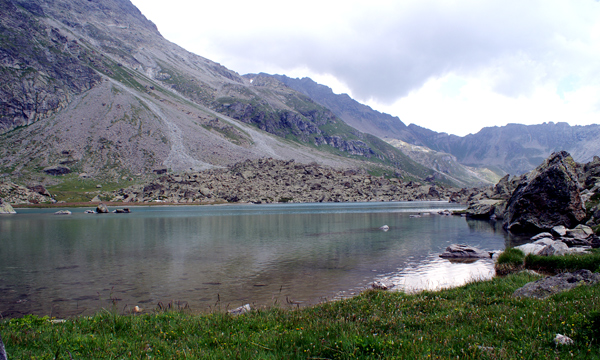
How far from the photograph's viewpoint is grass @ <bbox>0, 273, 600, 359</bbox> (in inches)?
279

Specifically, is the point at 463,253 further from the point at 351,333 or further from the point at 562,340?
the point at 351,333

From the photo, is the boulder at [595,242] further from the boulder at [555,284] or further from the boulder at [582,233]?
the boulder at [555,284]

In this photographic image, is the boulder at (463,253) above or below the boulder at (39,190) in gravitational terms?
below

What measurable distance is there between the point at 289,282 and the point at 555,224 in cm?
4014

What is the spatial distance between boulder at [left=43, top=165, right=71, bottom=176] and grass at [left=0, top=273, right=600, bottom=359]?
701ft

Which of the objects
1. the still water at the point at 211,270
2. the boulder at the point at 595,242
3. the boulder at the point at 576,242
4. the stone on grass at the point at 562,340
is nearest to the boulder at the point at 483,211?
the still water at the point at 211,270

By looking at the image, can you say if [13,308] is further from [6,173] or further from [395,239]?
[6,173]

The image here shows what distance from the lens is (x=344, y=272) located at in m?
25.6

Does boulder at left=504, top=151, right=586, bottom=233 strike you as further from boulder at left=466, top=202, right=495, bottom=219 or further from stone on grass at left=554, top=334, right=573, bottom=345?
stone on grass at left=554, top=334, right=573, bottom=345

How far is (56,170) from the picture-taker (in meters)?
184

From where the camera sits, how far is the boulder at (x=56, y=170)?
18250cm

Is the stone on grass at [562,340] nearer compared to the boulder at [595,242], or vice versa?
the stone on grass at [562,340]

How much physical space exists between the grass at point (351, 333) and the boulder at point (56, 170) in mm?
213814

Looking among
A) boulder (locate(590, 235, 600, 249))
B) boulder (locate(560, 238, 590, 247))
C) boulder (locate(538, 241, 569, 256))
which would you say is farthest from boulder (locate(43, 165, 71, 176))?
boulder (locate(590, 235, 600, 249))
